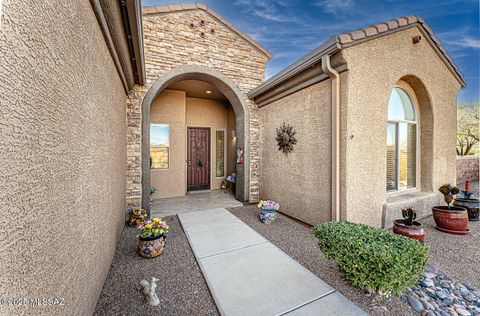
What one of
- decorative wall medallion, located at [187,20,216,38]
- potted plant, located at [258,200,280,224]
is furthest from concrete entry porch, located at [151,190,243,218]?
decorative wall medallion, located at [187,20,216,38]

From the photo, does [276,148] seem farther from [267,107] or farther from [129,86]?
[129,86]

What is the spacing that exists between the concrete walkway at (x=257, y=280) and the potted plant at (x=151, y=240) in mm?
580

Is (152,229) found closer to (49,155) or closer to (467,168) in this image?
(49,155)

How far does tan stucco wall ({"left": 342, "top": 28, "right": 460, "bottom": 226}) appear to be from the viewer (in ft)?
10.9

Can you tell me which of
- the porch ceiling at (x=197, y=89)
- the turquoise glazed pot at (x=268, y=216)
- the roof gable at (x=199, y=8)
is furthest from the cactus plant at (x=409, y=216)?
the porch ceiling at (x=197, y=89)

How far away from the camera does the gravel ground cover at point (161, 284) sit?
1936 millimetres

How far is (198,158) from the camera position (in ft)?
25.6

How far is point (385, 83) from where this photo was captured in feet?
12.0

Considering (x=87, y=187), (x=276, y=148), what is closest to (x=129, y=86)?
(x=87, y=187)

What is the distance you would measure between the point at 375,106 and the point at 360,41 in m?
1.21

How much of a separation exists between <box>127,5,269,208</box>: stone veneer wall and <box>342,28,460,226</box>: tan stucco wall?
3.05m

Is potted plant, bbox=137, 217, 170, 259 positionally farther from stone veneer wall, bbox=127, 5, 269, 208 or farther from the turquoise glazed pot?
the turquoise glazed pot

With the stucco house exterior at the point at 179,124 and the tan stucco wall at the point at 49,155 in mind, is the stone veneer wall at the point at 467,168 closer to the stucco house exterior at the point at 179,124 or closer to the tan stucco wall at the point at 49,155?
the stucco house exterior at the point at 179,124

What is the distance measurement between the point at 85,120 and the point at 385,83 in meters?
4.87
